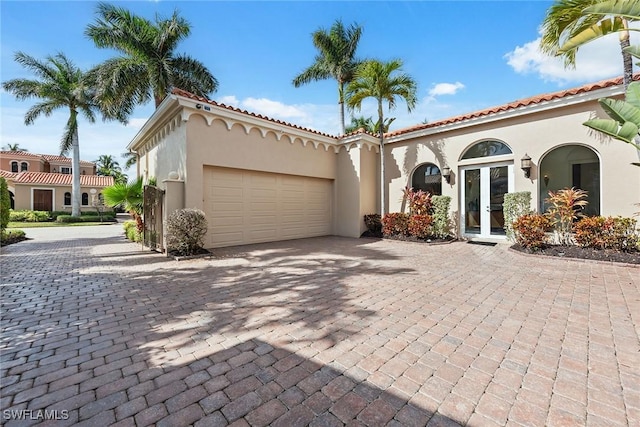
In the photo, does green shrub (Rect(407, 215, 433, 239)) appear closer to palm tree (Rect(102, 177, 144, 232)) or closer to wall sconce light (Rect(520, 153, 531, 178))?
wall sconce light (Rect(520, 153, 531, 178))

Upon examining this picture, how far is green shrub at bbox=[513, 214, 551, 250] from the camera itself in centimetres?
744

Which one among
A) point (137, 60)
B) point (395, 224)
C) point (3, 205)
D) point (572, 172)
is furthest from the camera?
point (137, 60)

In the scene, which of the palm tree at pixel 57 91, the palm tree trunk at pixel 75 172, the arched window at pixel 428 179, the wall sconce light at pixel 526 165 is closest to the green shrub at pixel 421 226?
the arched window at pixel 428 179

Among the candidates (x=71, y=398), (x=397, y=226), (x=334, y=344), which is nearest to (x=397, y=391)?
(x=334, y=344)

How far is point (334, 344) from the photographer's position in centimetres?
292

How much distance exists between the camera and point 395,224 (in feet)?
35.7

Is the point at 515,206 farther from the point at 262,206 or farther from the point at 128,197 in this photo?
the point at 128,197

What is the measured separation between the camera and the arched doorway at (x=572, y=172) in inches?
316

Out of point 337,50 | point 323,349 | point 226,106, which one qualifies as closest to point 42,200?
point 226,106

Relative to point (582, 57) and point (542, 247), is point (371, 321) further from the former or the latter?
point (582, 57)

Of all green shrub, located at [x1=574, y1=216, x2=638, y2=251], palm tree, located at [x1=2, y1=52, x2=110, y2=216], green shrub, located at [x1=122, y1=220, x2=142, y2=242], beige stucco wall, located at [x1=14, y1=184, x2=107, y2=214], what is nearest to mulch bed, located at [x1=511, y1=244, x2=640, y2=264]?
green shrub, located at [x1=574, y1=216, x2=638, y2=251]

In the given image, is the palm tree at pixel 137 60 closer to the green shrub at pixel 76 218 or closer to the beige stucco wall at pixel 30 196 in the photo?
the green shrub at pixel 76 218

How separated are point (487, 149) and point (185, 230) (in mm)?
10423

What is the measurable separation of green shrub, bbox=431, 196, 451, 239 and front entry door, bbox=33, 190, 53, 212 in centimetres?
3827
